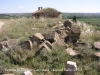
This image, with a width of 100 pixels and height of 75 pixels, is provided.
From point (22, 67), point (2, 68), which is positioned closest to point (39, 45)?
point (22, 67)

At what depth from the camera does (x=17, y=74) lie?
445cm

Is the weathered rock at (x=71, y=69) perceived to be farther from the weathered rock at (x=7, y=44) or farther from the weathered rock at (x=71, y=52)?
the weathered rock at (x=7, y=44)

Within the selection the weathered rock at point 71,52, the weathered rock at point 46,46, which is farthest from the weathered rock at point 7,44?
the weathered rock at point 71,52

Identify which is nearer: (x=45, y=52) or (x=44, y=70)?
(x=44, y=70)

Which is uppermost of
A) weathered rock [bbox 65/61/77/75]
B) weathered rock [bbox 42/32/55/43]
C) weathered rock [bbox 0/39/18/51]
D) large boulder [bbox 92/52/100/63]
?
weathered rock [bbox 42/32/55/43]

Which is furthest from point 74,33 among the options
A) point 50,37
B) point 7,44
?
point 7,44

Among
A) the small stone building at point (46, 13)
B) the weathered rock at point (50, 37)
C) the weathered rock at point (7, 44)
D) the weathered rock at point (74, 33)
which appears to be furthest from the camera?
the small stone building at point (46, 13)

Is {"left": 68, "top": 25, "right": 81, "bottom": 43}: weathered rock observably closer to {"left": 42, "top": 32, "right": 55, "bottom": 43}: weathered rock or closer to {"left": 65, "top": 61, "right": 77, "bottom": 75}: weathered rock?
{"left": 42, "top": 32, "right": 55, "bottom": 43}: weathered rock

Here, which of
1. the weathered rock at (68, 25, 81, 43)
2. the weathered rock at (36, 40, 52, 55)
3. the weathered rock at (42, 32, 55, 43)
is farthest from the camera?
the weathered rock at (68, 25, 81, 43)

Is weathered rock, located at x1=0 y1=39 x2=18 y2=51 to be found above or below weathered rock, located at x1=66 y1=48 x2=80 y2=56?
above

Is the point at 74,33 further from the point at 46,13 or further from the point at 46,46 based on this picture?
the point at 46,13

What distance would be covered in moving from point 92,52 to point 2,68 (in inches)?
118

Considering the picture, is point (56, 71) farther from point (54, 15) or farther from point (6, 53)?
point (54, 15)

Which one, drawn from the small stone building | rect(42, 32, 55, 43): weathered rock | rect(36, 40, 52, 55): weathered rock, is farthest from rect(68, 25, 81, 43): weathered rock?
the small stone building
